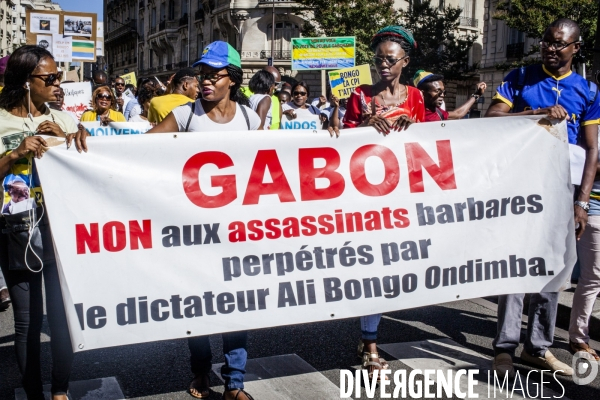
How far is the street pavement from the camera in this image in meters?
4.25

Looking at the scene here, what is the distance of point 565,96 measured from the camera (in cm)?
446

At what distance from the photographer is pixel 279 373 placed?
452cm

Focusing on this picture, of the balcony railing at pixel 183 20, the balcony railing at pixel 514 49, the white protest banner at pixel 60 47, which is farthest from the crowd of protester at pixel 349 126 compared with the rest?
the balcony railing at pixel 183 20

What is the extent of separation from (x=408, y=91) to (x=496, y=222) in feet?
3.25

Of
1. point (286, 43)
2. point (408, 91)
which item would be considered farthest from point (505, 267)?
point (286, 43)

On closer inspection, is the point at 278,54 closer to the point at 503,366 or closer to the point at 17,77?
the point at 503,366

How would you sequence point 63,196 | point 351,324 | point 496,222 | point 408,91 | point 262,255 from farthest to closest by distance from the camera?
1. point 351,324
2. point 408,91
3. point 496,222
4. point 262,255
5. point 63,196

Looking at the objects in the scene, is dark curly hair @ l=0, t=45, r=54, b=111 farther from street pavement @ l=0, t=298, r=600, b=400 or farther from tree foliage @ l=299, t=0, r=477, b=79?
tree foliage @ l=299, t=0, r=477, b=79

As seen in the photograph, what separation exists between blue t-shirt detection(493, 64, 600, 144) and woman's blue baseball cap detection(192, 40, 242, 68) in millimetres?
1701

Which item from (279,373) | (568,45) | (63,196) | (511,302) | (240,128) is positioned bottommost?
(279,373)

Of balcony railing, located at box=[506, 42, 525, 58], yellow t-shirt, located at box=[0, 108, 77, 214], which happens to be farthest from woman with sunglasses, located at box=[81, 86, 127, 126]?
balcony railing, located at box=[506, 42, 525, 58]

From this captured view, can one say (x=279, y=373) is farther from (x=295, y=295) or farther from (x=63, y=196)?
(x=63, y=196)

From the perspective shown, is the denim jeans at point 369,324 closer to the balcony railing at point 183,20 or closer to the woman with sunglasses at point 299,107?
the woman with sunglasses at point 299,107

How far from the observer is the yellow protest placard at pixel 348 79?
45.2 ft
